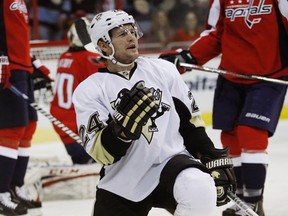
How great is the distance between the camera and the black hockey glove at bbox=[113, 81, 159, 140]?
2379 mm

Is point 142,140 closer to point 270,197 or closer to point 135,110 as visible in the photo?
point 135,110

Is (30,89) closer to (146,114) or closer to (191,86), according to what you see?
(146,114)

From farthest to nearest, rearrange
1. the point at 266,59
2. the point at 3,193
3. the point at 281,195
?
the point at 281,195
the point at 3,193
the point at 266,59

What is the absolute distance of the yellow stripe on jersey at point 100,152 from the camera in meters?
2.49

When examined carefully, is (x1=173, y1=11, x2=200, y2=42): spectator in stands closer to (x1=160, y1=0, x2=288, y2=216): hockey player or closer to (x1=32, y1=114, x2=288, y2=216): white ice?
(x1=32, y1=114, x2=288, y2=216): white ice

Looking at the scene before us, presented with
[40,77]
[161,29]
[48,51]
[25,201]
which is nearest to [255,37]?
[40,77]

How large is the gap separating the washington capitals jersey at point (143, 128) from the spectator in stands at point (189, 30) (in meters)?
4.66

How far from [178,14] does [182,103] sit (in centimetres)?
481

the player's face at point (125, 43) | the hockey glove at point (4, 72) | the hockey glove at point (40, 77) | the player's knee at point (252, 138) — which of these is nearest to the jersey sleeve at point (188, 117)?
the player's face at point (125, 43)

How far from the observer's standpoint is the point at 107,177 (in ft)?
8.73

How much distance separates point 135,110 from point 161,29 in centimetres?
498

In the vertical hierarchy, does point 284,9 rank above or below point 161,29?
above

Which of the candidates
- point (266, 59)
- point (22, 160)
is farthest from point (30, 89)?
point (266, 59)

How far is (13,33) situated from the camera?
380 centimetres
